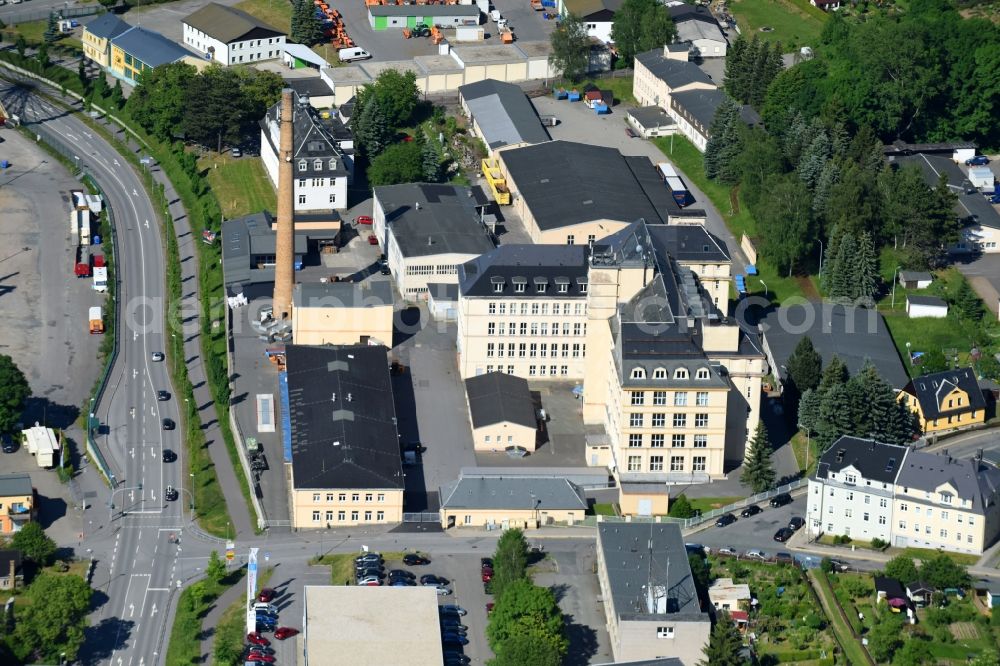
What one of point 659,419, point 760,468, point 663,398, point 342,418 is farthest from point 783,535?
point 342,418

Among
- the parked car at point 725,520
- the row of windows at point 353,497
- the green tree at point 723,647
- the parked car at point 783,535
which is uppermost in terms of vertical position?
the row of windows at point 353,497

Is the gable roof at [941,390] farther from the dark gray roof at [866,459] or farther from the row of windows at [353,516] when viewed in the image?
the row of windows at [353,516]

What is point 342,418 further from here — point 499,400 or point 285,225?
point 285,225

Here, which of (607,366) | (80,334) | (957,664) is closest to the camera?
(957,664)

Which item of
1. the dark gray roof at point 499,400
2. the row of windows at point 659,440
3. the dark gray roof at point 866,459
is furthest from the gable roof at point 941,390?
the dark gray roof at point 499,400

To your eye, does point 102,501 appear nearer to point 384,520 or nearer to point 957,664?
point 384,520

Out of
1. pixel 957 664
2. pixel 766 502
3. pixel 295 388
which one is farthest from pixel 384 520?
pixel 957 664
